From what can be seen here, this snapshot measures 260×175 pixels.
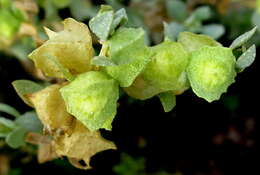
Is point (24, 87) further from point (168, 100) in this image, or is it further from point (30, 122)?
point (168, 100)

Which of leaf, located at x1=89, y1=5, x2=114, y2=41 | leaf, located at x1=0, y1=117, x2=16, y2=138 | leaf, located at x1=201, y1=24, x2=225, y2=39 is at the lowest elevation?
leaf, located at x1=201, y1=24, x2=225, y2=39

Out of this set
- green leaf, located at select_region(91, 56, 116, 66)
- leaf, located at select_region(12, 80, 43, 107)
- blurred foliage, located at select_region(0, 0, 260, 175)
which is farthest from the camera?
blurred foliage, located at select_region(0, 0, 260, 175)

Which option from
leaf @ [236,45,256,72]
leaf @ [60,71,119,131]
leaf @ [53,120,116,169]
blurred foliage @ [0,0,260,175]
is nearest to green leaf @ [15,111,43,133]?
blurred foliage @ [0,0,260,175]

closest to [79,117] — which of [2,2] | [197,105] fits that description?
[2,2]

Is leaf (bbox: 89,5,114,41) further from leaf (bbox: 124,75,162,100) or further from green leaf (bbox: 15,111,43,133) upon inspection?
green leaf (bbox: 15,111,43,133)

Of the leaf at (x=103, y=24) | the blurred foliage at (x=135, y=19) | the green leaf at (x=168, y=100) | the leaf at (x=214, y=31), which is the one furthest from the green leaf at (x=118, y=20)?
the leaf at (x=214, y=31)

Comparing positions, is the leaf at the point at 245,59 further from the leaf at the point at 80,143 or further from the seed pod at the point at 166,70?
the leaf at the point at 80,143

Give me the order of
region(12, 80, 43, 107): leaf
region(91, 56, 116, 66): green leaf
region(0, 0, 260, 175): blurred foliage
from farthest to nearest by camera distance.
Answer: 1. region(0, 0, 260, 175): blurred foliage
2. region(12, 80, 43, 107): leaf
3. region(91, 56, 116, 66): green leaf

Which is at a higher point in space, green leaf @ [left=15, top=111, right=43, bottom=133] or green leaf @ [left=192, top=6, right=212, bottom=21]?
green leaf @ [left=15, top=111, right=43, bottom=133]
